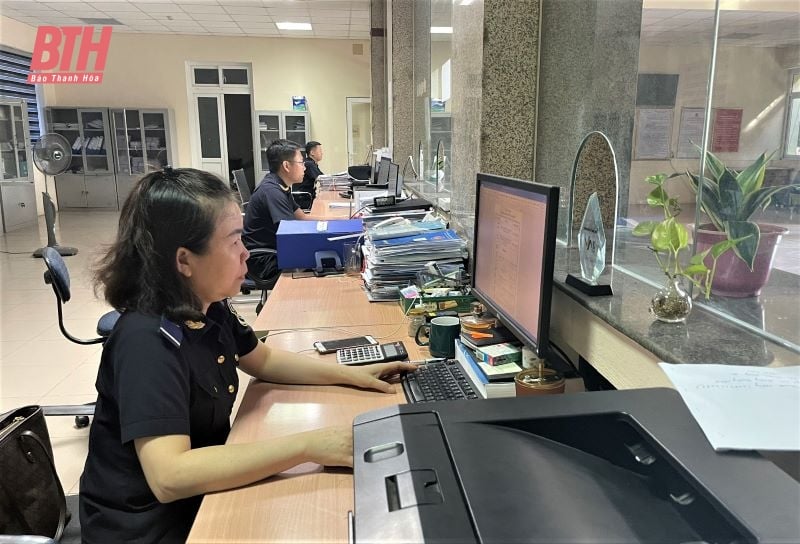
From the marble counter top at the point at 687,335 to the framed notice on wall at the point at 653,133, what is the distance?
0.37m

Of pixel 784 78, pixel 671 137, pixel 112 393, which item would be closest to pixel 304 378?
pixel 112 393

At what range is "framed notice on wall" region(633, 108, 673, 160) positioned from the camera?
4.62ft

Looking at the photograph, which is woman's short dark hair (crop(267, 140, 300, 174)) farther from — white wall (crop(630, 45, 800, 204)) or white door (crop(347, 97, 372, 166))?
white door (crop(347, 97, 372, 166))

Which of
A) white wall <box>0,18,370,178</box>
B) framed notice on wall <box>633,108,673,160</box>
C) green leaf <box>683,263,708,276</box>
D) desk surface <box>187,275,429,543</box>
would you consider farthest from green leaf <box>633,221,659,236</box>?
white wall <box>0,18,370,178</box>

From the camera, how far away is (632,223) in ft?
5.19

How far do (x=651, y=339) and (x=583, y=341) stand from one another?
0.30 meters

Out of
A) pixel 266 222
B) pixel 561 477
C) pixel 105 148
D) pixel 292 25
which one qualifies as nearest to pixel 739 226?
pixel 561 477

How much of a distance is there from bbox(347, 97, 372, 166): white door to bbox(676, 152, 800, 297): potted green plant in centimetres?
977

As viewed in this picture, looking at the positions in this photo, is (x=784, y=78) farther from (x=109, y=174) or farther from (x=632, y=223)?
(x=109, y=174)

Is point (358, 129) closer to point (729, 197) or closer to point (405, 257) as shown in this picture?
point (405, 257)

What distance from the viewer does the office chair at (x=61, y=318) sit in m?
2.46

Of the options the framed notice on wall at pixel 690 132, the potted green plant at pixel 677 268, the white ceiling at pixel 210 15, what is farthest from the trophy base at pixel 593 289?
the white ceiling at pixel 210 15

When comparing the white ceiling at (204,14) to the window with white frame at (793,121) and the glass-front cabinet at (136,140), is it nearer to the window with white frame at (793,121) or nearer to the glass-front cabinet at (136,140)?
the glass-front cabinet at (136,140)

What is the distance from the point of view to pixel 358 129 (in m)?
10.9
